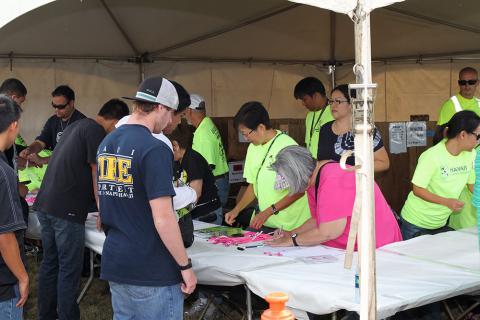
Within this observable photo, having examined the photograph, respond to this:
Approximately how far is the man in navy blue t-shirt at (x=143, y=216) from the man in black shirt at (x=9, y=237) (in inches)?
12.7

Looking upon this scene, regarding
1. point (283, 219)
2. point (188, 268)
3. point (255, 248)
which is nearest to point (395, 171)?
point (283, 219)

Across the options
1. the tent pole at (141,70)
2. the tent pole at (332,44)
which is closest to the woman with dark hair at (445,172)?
the tent pole at (332,44)

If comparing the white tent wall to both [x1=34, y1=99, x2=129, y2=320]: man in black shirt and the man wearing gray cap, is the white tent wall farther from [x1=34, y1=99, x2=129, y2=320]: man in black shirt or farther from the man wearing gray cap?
[x1=34, y1=99, x2=129, y2=320]: man in black shirt

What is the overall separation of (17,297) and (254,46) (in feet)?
18.8

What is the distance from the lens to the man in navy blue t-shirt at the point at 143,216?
2070 millimetres

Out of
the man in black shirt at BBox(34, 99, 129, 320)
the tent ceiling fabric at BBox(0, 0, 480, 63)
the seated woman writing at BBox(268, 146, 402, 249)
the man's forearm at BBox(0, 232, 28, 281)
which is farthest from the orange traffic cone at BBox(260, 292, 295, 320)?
the tent ceiling fabric at BBox(0, 0, 480, 63)

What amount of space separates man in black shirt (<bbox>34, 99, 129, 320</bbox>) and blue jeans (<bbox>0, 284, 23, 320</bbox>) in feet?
3.66

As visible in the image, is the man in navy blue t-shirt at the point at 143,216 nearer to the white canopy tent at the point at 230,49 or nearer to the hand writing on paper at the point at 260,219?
the hand writing on paper at the point at 260,219

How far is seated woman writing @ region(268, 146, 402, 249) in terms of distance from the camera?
2803 mm

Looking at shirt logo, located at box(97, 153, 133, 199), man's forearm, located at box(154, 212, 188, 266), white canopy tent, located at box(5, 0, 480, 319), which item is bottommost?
man's forearm, located at box(154, 212, 188, 266)

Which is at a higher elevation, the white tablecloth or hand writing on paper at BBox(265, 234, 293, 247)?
hand writing on paper at BBox(265, 234, 293, 247)

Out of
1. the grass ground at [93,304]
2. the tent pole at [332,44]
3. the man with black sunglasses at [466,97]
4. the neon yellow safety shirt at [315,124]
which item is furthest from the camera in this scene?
the tent pole at [332,44]

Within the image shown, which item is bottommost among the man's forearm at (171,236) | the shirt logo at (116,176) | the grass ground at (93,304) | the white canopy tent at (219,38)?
the grass ground at (93,304)

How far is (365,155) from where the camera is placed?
1.85 metres
